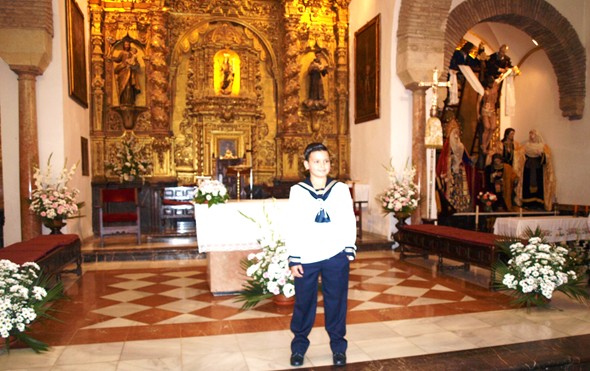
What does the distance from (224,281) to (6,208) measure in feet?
16.2

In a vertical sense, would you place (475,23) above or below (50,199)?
above

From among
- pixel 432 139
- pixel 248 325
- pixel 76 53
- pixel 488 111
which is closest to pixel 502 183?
pixel 488 111

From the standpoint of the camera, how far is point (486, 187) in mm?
13312

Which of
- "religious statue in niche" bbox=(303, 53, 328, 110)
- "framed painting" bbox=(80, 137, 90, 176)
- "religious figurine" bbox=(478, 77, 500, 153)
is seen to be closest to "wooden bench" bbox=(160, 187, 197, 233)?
"framed painting" bbox=(80, 137, 90, 176)

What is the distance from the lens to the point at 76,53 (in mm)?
9859

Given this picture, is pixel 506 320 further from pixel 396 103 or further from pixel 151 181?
pixel 151 181

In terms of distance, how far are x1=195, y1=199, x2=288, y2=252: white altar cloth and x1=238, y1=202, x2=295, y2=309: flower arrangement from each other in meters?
0.21

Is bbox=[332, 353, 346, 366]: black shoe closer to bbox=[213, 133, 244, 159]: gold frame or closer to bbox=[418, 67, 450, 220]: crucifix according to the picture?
bbox=[418, 67, 450, 220]: crucifix

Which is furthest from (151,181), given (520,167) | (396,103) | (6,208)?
(520,167)

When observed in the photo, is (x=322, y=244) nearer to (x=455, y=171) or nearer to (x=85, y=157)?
(x=85, y=157)

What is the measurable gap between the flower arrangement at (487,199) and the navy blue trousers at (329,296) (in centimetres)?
993

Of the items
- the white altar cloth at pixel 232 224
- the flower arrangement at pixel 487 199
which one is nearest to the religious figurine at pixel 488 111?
the flower arrangement at pixel 487 199

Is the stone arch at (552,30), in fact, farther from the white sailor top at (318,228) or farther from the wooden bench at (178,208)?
the white sailor top at (318,228)

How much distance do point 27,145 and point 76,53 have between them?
250cm
